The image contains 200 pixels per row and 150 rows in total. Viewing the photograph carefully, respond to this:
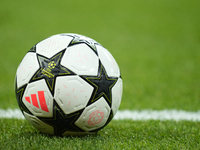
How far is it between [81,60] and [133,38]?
10961 mm

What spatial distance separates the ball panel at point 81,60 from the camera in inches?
102

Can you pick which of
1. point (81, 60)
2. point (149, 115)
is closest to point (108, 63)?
point (81, 60)

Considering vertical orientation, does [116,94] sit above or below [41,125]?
above

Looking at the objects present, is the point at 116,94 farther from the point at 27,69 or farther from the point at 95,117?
the point at 27,69

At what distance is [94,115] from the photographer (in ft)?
8.73

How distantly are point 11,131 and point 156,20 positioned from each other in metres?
14.9

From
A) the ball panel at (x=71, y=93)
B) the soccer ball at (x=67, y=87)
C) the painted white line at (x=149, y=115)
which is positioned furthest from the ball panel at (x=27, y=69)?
the painted white line at (x=149, y=115)

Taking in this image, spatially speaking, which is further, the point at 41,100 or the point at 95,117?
the point at 95,117

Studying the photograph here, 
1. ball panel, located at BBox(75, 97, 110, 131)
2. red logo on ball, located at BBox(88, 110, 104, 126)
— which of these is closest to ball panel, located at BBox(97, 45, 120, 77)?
ball panel, located at BBox(75, 97, 110, 131)

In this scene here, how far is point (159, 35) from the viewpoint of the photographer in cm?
1375

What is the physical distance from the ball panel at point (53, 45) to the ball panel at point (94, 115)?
69 centimetres

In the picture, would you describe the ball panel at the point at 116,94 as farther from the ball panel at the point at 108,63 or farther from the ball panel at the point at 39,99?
the ball panel at the point at 39,99

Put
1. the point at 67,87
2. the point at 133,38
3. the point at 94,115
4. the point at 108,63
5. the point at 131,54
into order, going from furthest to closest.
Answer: the point at 133,38, the point at 131,54, the point at 108,63, the point at 94,115, the point at 67,87

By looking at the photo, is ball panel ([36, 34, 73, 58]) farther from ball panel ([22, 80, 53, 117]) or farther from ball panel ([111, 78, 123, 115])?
ball panel ([111, 78, 123, 115])
